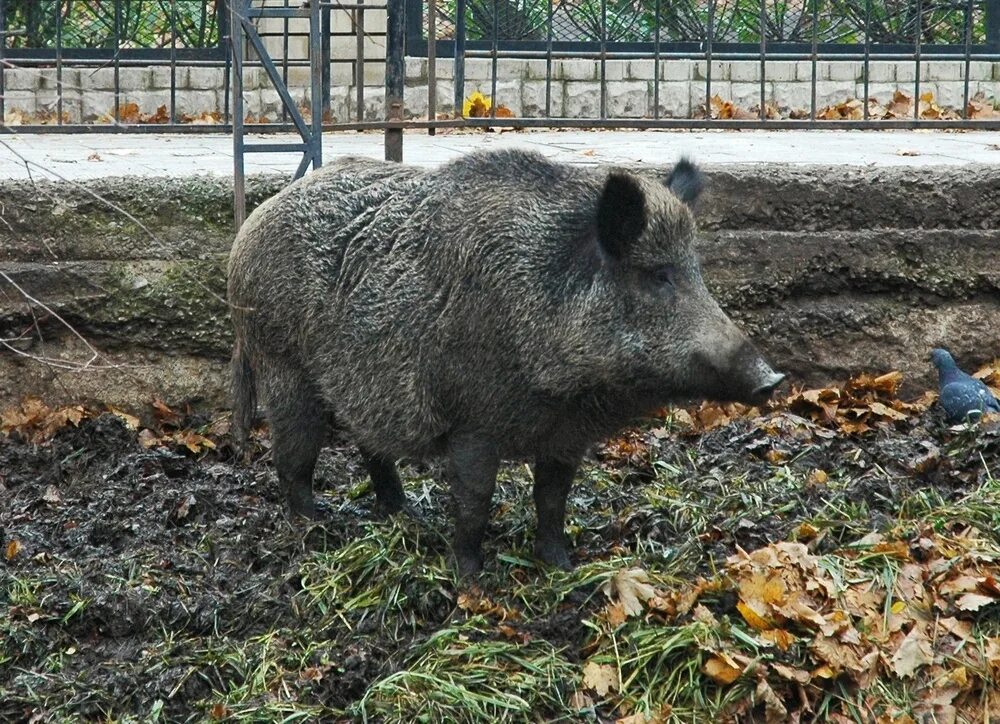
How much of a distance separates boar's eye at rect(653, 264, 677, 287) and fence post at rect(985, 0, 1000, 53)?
8.87 metres

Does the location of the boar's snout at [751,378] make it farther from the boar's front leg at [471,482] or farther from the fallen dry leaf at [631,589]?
the boar's front leg at [471,482]

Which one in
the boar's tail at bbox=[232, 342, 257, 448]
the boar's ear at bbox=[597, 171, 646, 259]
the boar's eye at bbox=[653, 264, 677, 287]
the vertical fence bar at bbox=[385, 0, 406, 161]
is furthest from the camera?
the vertical fence bar at bbox=[385, 0, 406, 161]

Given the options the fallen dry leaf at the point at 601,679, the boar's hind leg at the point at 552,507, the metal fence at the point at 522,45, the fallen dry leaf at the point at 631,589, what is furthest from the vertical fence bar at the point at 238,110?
the metal fence at the point at 522,45

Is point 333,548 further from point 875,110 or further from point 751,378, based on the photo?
point 875,110

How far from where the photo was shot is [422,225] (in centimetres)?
515

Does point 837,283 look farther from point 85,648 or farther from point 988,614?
point 85,648

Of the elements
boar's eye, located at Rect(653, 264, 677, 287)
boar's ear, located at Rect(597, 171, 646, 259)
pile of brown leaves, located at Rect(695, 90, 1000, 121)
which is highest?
pile of brown leaves, located at Rect(695, 90, 1000, 121)

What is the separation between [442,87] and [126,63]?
3999 millimetres

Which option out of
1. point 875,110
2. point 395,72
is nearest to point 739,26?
point 875,110

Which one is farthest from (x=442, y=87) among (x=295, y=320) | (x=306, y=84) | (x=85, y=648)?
(x=85, y=648)

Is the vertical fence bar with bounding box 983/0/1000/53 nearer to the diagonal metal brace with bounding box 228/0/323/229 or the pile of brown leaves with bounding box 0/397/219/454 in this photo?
the diagonal metal brace with bounding box 228/0/323/229

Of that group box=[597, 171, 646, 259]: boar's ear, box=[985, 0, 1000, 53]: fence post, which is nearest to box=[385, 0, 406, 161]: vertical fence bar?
box=[597, 171, 646, 259]: boar's ear

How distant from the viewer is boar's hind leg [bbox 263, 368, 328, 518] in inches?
215

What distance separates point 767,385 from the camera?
4.47 metres
